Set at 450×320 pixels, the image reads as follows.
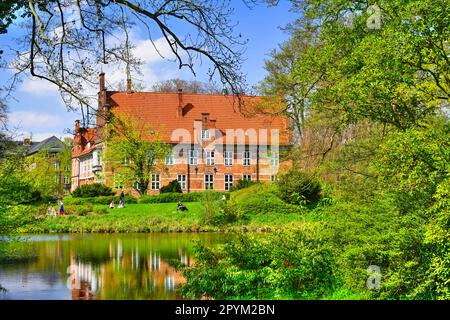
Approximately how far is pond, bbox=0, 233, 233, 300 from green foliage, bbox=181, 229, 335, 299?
2.85ft

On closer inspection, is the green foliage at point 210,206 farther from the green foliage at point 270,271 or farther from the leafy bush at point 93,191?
the green foliage at point 270,271

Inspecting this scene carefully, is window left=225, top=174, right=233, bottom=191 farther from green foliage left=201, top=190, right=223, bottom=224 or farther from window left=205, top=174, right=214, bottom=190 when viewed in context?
green foliage left=201, top=190, right=223, bottom=224

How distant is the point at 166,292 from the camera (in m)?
11.7

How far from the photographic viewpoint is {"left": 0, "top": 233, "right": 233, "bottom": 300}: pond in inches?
461

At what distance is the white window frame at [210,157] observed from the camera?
4784cm

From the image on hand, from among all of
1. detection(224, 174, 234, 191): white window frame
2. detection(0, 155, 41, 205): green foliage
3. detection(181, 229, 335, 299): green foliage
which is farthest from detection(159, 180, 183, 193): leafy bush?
detection(181, 229, 335, 299): green foliage

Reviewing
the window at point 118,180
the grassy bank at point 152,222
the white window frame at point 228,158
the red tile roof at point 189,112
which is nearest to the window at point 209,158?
the white window frame at point 228,158

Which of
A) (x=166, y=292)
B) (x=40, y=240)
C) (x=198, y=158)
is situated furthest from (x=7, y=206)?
(x=198, y=158)

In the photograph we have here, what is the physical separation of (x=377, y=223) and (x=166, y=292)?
471 centimetres

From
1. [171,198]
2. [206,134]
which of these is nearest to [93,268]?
[171,198]

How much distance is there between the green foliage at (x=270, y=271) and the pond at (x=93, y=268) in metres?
0.87

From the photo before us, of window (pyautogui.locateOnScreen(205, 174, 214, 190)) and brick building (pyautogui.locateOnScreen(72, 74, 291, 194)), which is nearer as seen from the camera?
brick building (pyautogui.locateOnScreen(72, 74, 291, 194))

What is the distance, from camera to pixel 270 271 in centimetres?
973

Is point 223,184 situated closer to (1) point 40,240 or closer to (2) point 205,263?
(1) point 40,240
